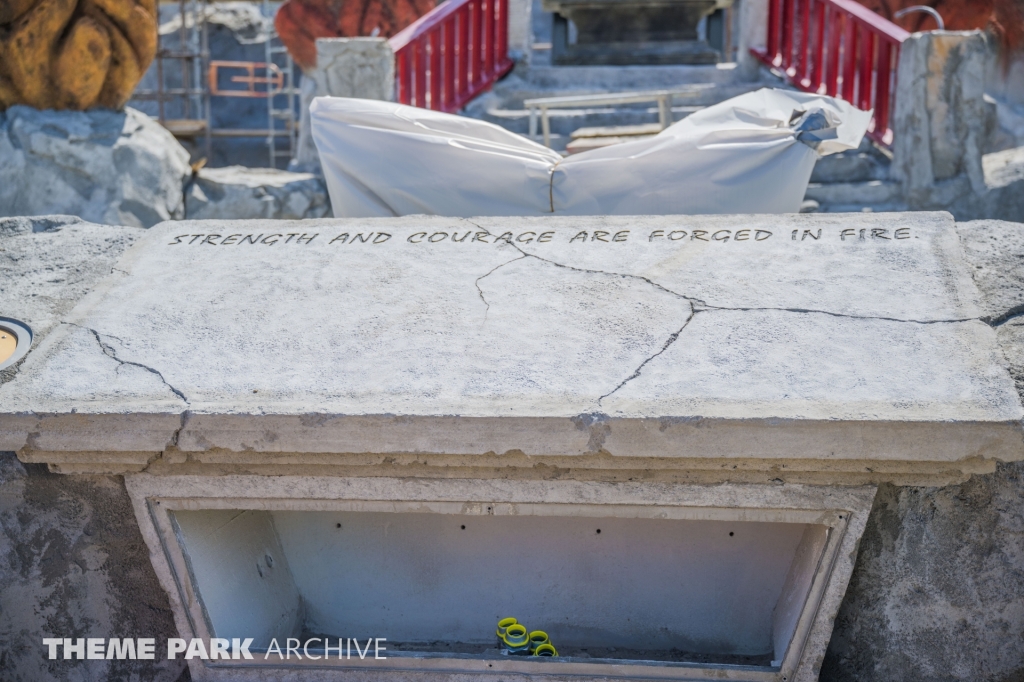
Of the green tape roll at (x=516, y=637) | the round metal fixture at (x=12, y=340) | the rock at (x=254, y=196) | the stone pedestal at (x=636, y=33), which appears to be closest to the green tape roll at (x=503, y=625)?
the green tape roll at (x=516, y=637)

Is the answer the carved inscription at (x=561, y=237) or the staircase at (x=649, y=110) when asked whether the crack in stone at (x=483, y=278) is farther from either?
the staircase at (x=649, y=110)

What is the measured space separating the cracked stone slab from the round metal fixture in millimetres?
73

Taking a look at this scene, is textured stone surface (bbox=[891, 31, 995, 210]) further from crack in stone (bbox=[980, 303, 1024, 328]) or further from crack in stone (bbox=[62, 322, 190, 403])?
crack in stone (bbox=[62, 322, 190, 403])

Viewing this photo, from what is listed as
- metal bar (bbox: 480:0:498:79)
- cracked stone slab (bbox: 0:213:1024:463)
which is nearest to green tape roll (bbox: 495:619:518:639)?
cracked stone slab (bbox: 0:213:1024:463)

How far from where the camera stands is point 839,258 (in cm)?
234

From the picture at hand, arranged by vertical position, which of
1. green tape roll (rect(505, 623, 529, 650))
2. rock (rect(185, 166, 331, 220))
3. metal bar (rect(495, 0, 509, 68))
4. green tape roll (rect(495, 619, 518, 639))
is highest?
metal bar (rect(495, 0, 509, 68))

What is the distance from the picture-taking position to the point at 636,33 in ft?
26.0

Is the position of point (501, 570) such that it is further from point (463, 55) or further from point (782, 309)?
point (463, 55)

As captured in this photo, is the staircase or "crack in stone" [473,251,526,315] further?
the staircase

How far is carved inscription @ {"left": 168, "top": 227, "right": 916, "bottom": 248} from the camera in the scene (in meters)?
2.45

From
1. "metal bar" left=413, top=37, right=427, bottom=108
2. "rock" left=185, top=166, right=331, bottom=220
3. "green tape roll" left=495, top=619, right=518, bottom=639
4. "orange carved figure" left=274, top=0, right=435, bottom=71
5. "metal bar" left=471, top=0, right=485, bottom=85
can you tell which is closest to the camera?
"green tape roll" left=495, top=619, right=518, bottom=639

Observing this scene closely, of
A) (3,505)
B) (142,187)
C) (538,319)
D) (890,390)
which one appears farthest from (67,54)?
(890,390)

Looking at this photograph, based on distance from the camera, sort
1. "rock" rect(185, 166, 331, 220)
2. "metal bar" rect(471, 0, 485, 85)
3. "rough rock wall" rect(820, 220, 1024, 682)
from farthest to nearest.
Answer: "metal bar" rect(471, 0, 485, 85) < "rock" rect(185, 166, 331, 220) < "rough rock wall" rect(820, 220, 1024, 682)

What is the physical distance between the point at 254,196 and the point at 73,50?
1448mm
